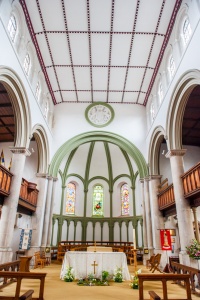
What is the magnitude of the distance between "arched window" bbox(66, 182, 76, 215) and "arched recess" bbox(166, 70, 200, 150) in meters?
11.6

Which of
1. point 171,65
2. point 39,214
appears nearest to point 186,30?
point 171,65

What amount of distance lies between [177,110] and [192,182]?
3596 mm

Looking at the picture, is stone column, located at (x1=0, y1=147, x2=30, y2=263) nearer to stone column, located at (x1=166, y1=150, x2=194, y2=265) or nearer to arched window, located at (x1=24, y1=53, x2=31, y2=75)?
arched window, located at (x1=24, y1=53, x2=31, y2=75)

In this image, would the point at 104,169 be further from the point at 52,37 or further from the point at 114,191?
the point at 52,37

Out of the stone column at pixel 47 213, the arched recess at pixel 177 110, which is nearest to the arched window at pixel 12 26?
the arched recess at pixel 177 110

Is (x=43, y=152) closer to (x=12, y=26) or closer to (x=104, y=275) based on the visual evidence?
(x=12, y=26)

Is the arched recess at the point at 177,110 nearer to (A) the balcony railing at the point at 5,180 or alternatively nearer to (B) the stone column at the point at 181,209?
(B) the stone column at the point at 181,209

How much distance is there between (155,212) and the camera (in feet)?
44.0

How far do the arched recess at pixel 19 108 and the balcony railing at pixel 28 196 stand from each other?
232 centimetres

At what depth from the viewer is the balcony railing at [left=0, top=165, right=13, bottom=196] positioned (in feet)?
29.3

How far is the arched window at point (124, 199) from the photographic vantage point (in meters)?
19.3

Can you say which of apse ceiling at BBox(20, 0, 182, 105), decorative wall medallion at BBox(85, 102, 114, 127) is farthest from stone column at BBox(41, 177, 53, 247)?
apse ceiling at BBox(20, 0, 182, 105)

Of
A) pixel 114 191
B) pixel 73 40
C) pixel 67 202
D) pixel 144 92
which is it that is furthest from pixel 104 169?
pixel 73 40

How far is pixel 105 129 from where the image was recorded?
16.5m
